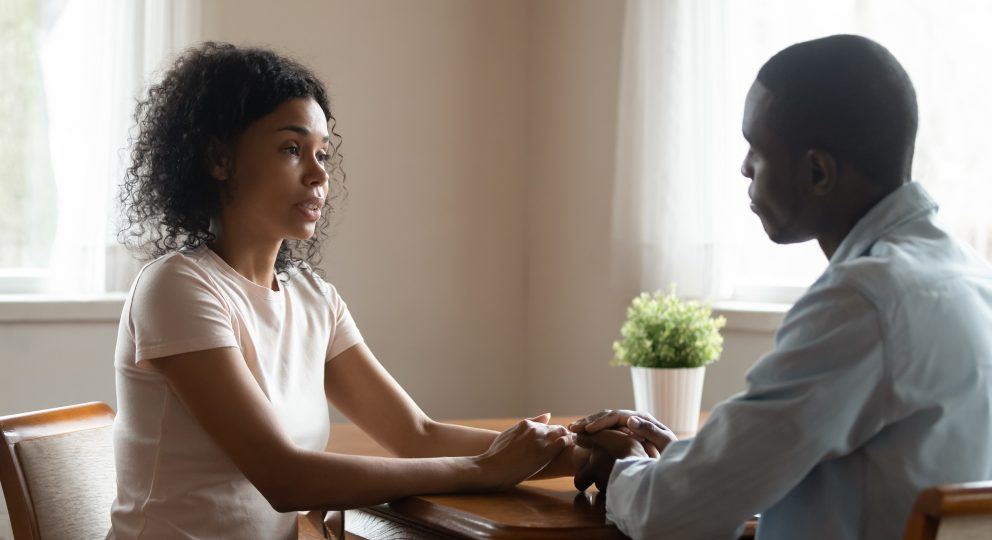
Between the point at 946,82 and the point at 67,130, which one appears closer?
the point at 946,82

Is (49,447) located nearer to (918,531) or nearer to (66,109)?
(918,531)

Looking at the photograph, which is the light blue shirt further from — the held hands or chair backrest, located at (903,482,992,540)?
the held hands

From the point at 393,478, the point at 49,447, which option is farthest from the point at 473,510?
the point at 49,447

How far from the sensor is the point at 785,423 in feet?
3.84

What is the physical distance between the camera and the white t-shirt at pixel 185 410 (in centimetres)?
165

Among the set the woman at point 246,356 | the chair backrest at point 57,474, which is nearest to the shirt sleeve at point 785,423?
the woman at point 246,356

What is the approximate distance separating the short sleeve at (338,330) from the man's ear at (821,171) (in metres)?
0.97

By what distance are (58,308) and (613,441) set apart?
2.64 meters

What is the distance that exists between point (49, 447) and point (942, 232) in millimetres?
1457

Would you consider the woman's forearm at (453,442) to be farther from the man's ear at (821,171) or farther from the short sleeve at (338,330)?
the man's ear at (821,171)

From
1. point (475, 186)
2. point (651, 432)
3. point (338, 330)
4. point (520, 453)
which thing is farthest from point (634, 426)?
point (475, 186)

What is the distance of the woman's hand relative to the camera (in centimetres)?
165

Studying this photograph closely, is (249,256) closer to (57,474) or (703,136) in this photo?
(57,474)

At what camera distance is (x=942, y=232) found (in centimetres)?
129
